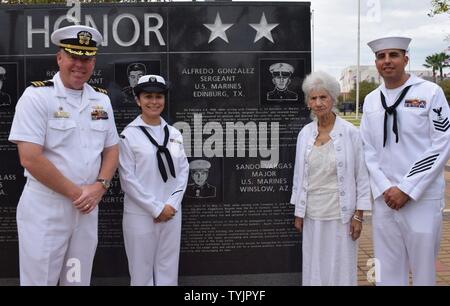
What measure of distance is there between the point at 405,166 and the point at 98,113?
90.8 inches

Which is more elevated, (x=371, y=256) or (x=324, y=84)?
(x=324, y=84)

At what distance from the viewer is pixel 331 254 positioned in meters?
3.87

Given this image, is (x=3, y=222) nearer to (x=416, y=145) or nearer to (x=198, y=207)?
(x=198, y=207)

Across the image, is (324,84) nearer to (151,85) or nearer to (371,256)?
(151,85)

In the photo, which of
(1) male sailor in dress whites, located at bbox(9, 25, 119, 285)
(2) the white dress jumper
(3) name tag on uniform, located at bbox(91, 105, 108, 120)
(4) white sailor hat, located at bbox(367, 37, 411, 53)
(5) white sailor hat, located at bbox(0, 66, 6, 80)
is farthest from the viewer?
(5) white sailor hat, located at bbox(0, 66, 6, 80)

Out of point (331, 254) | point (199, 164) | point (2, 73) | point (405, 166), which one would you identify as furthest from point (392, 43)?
point (2, 73)

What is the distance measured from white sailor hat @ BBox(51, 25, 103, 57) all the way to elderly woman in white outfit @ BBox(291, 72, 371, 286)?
1.68m

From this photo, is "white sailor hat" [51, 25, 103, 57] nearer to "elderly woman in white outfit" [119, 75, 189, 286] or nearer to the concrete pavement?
"elderly woman in white outfit" [119, 75, 189, 286]

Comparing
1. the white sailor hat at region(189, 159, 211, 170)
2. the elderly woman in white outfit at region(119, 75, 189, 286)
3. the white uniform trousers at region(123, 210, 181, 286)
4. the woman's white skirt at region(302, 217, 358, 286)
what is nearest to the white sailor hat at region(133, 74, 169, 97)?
the elderly woman in white outfit at region(119, 75, 189, 286)

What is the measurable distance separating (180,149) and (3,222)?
213 centimetres

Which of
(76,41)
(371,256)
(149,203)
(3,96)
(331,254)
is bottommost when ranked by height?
(371,256)

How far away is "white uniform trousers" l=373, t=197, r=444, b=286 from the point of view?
12.1 ft

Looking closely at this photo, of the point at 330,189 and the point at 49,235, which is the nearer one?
the point at 49,235
